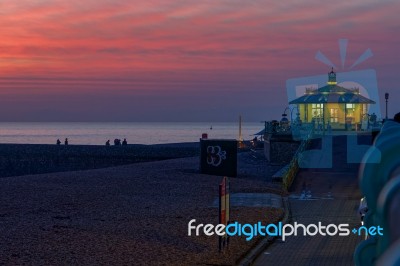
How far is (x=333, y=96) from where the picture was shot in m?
54.2

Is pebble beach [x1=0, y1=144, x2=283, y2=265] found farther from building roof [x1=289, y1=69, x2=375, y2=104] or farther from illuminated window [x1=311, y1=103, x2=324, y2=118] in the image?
illuminated window [x1=311, y1=103, x2=324, y2=118]

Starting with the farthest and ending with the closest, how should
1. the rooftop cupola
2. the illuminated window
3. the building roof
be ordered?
the rooftop cupola → the illuminated window → the building roof

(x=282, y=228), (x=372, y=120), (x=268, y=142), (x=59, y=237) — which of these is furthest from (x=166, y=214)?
(x=372, y=120)

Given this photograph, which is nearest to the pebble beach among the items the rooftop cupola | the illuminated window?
the illuminated window

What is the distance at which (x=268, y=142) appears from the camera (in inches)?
1640

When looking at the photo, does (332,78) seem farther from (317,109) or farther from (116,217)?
(116,217)

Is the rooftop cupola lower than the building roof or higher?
higher

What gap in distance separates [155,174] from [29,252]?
18806 millimetres

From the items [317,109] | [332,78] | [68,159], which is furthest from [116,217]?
[332,78]

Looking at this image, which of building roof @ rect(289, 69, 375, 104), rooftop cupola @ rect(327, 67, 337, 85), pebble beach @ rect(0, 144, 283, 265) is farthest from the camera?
rooftop cupola @ rect(327, 67, 337, 85)

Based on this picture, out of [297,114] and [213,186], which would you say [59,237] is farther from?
[297,114]

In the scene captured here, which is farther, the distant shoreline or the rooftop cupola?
the rooftop cupola

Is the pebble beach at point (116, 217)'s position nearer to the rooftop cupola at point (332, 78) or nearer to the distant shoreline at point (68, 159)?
the distant shoreline at point (68, 159)

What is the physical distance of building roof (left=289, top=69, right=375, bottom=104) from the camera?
2114 inches
